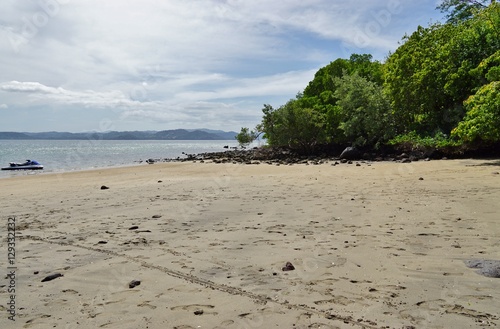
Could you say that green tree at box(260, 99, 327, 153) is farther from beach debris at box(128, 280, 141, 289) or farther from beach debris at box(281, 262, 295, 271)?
beach debris at box(128, 280, 141, 289)

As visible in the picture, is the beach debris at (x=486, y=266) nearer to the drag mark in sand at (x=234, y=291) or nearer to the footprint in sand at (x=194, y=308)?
the drag mark in sand at (x=234, y=291)

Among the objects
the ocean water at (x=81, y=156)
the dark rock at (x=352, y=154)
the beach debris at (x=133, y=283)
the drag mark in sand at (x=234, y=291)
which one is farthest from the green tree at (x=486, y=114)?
the ocean water at (x=81, y=156)

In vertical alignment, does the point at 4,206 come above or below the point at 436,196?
below

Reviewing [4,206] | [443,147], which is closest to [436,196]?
[4,206]

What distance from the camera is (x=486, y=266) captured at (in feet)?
15.5

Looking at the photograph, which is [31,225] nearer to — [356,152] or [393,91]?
[356,152]

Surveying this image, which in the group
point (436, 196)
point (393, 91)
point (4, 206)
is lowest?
point (4, 206)

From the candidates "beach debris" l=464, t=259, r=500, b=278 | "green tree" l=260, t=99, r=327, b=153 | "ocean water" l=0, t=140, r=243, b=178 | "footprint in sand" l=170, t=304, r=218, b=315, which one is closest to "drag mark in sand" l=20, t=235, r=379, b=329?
"footprint in sand" l=170, t=304, r=218, b=315

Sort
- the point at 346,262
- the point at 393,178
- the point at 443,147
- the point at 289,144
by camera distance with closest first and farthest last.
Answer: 1. the point at 346,262
2. the point at 393,178
3. the point at 443,147
4. the point at 289,144

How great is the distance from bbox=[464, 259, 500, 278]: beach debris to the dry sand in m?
0.12

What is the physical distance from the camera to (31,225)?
8.18 metres

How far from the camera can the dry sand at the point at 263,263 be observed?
3713 mm

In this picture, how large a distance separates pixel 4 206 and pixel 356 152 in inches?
941

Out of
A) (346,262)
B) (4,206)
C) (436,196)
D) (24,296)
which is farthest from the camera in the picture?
(4,206)
